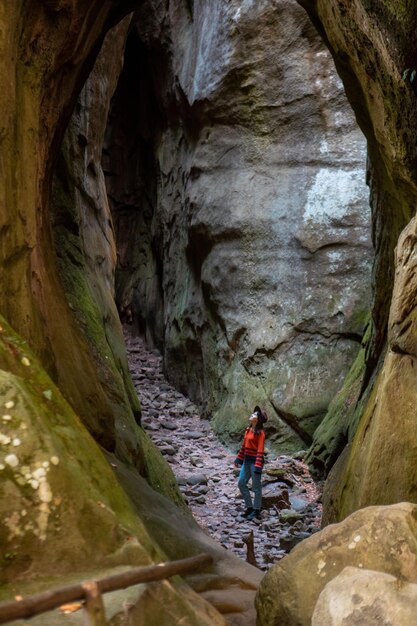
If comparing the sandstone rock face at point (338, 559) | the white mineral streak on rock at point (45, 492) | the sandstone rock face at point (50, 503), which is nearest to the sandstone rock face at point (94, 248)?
the sandstone rock face at point (50, 503)

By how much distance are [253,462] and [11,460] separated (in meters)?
6.66

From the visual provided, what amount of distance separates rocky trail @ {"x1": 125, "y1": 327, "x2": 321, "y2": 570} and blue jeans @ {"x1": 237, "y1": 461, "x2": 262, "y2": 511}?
0.25 m

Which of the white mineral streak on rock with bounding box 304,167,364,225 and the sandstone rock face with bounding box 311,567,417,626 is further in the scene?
the white mineral streak on rock with bounding box 304,167,364,225

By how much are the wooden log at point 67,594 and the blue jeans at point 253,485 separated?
6.91 m

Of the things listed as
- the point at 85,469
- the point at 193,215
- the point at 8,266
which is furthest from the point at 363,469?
the point at 193,215

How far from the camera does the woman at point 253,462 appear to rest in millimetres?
10227

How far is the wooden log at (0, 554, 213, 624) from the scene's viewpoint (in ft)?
8.27

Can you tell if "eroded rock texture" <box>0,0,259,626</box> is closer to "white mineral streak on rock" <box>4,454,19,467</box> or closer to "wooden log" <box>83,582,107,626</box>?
"white mineral streak on rock" <box>4,454,19,467</box>

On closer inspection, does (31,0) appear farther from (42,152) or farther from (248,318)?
(248,318)

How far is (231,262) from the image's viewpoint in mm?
16078

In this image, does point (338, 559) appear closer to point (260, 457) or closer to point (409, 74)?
point (409, 74)

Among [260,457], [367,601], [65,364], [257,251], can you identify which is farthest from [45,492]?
[257,251]

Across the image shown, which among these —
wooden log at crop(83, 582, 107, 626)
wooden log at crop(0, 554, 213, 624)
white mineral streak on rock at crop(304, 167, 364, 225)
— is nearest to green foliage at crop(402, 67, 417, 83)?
→ wooden log at crop(0, 554, 213, 624)

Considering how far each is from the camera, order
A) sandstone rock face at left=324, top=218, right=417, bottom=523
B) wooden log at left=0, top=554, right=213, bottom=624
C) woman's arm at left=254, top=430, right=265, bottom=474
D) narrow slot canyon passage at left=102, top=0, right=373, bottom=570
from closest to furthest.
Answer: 1. wooden log at left=0, top=554, right=213, bottom=624
2. sandstone rock face at left=324, top=218, right=417, bottom=523
3. woman's arm at left=254, top=430, right=265, bottom=474
4. narrow slot canyon passage at left=102, top=0, right=373, bottom=570
